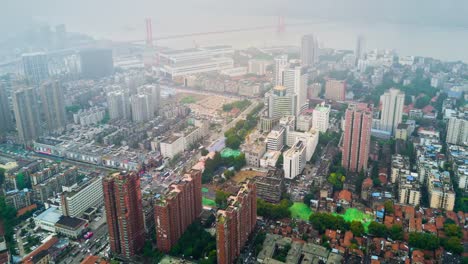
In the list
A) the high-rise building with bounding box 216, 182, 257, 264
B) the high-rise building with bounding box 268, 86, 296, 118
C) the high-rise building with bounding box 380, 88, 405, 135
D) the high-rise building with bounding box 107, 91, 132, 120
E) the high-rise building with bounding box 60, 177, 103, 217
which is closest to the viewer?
the high-rise building with bounding box 216, 182, 257, 264

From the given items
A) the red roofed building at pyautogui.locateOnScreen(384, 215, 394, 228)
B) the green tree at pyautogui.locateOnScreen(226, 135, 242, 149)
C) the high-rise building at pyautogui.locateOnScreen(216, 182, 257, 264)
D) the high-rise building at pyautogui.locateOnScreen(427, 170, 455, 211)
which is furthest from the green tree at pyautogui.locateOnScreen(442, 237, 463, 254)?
the green tree at pyautogui.locateOnScreen(226, 135, 242, 149)

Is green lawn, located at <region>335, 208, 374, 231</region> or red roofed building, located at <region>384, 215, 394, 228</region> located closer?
red roofed building, located at <region>384, 215, 394, 228</region>

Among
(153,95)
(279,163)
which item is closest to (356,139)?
(279,163)

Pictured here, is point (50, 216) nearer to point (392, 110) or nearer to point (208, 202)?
point (208, 202)

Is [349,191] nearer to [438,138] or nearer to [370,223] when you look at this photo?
[370,223]

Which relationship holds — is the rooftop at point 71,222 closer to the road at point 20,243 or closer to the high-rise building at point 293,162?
the road at point 20,243

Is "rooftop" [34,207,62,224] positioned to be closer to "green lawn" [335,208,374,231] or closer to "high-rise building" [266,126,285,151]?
"high-rise building" [266,126,285,151]
